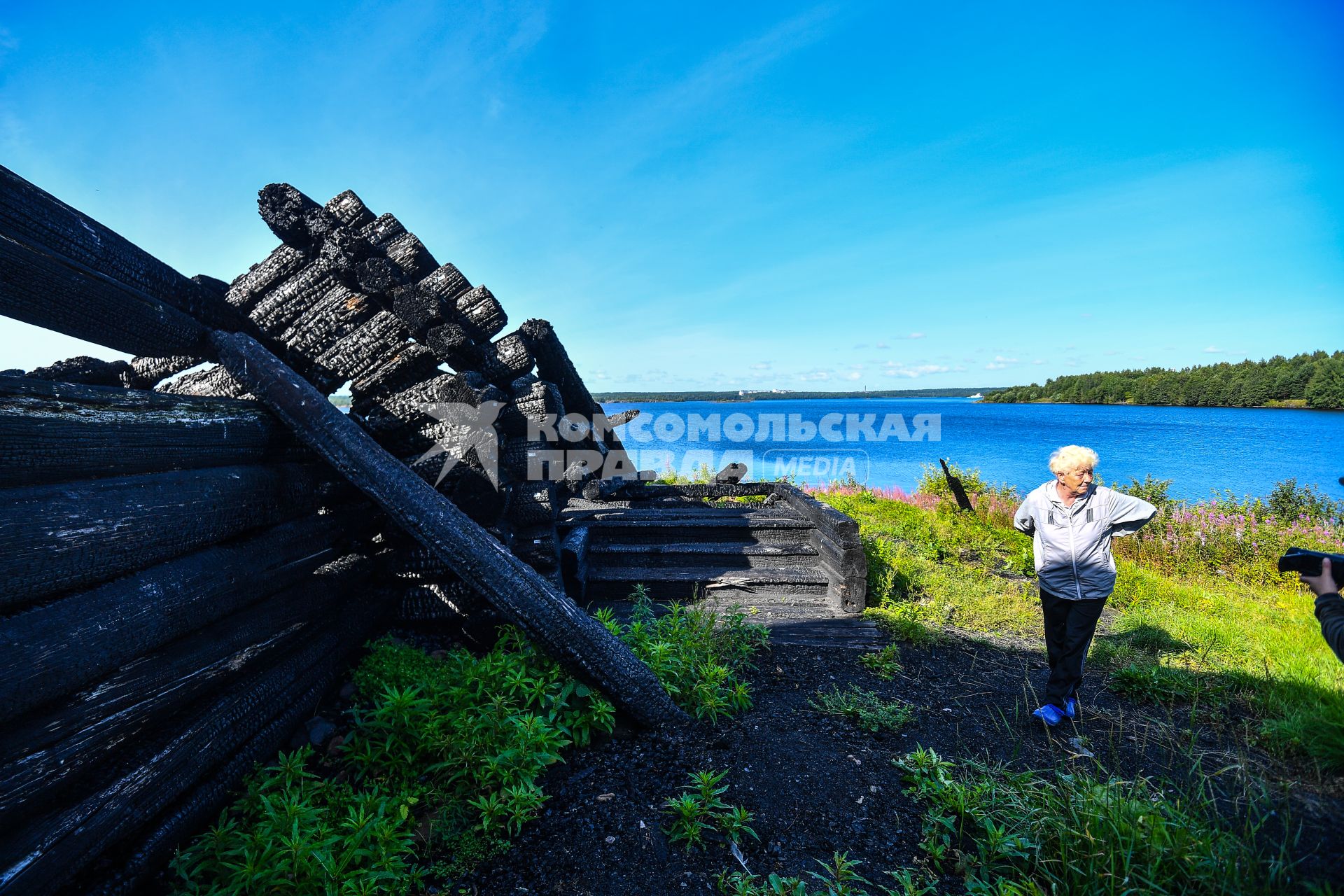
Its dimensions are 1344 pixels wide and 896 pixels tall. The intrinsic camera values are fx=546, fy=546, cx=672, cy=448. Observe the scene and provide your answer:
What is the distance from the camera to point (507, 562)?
293cm

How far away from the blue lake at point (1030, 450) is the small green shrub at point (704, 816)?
24.3 ft

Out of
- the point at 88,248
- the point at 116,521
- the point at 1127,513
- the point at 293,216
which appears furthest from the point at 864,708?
the point at 293,216

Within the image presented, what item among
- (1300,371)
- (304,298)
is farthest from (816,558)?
(1300,371)

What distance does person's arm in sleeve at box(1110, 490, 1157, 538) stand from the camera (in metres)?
3.66

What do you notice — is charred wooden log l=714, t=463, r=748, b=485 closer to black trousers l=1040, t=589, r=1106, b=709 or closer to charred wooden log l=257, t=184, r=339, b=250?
black trousers l=1040, t=589, r=1106, b=709

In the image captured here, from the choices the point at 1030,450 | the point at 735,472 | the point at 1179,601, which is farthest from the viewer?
the point at 1030,450

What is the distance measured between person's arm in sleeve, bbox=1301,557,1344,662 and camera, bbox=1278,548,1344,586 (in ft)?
0.04

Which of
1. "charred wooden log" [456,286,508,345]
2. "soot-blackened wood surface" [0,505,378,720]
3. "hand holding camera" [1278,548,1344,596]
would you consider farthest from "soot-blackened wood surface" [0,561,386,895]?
"hand holding camera" [1278,548,1344,596]

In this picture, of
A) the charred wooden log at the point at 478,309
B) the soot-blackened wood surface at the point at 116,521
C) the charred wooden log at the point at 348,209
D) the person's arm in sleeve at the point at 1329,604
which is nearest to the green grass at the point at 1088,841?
the person's arm in sleeve at the point at 1329,604

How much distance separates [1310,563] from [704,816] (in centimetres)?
296

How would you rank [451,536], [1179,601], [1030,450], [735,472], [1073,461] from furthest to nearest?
1. [1030,450]
2. [735,472]
3. [1179,601]
4. [1073,461]
5. [451,536]

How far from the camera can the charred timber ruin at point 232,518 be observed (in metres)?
1.68

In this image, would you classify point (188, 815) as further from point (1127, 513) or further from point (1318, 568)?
point (1127, 513)

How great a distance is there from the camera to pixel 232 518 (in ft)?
8.05
